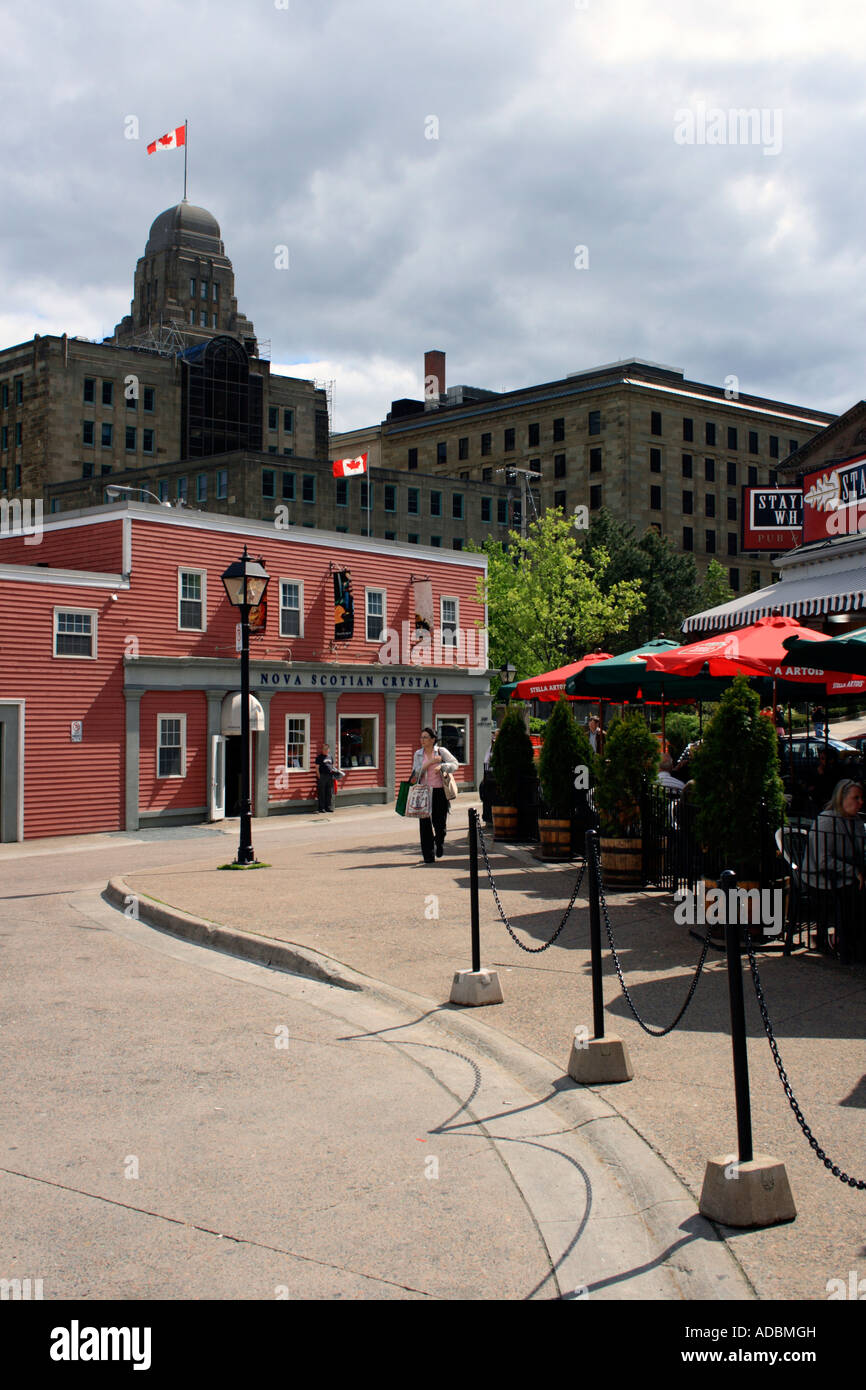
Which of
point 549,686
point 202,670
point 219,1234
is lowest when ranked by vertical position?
point 219,1234

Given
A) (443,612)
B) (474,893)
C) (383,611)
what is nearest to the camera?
(474,893)

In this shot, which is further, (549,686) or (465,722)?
(465,722)

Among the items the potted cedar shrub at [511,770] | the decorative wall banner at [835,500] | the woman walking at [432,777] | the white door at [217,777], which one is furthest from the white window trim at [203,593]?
the decorative wall banner at [835,500]

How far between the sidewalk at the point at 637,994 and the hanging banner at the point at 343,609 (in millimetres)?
16286

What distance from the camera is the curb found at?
4.42m

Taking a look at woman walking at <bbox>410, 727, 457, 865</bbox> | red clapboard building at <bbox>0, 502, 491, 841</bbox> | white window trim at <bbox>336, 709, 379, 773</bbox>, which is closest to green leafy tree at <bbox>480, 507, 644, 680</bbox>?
red clapboard building at <bbox>0, 502, 491, 841</bbox>

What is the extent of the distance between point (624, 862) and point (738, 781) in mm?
4016

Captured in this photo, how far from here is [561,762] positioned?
16.2 m

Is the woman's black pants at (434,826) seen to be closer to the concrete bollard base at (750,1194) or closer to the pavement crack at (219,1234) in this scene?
the pavement crack at (219,1234)

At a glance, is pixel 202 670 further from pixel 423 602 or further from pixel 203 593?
pixel 423 602

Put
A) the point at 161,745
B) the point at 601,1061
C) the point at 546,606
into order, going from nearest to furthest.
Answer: the point at 601,1061 < the point at 161,745 < the point at 546,606

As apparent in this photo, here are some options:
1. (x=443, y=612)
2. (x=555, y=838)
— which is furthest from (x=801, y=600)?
(x=443, y=612)

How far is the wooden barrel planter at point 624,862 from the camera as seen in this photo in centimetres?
1334
